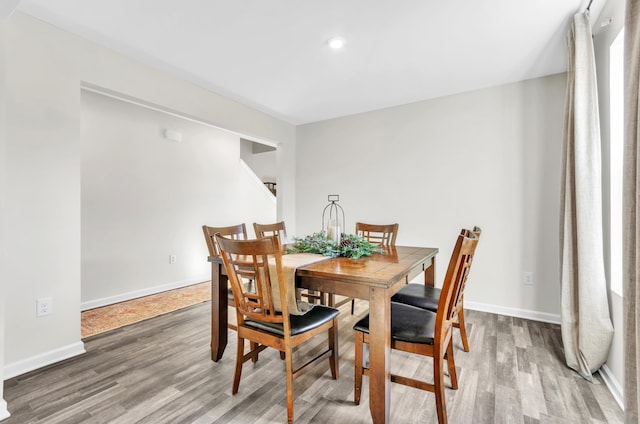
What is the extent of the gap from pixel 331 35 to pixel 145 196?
3044 mm

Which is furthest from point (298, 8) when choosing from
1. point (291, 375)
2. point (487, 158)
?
point (487, 158)

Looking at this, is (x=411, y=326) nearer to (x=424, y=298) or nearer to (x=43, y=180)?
(x=424, y=298)

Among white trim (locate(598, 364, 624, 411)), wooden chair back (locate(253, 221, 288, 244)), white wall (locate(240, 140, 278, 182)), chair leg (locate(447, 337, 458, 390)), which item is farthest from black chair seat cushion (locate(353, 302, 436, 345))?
white wall (locate(240, 140, 278, 182))

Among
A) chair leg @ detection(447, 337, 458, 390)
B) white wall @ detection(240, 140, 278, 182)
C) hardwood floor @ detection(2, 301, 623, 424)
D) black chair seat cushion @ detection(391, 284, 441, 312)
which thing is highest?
white wall @ detection(240, 140, 278, 182)

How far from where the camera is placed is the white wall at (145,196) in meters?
3.42

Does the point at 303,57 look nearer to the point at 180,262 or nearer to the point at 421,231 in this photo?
the point at 421,231

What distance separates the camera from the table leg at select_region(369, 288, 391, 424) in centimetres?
143

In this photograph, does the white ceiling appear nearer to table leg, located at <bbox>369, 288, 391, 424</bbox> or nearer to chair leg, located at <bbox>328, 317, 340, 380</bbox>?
table leg, located at <bbox>369, 288, 391, 424</bbox>

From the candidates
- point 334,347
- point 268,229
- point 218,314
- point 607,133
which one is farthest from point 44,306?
point 607,133

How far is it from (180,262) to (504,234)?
4094 millimetres

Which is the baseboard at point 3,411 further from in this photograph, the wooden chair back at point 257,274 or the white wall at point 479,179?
the white wall at point 479,179

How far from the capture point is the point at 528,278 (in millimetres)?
3037

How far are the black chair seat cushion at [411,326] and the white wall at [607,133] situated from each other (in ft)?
3.89

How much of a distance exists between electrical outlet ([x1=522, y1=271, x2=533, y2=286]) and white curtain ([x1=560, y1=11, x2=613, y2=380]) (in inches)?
36.5
